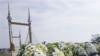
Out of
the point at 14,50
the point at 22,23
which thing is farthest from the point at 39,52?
the point at 22,23

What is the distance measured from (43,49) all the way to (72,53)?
472cm

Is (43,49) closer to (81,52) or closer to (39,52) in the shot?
(39,52)

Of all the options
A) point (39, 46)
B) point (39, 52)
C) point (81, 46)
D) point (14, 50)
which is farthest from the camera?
point (14, 50)

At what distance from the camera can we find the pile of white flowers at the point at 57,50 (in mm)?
10866

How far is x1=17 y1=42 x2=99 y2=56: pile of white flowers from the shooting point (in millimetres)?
10866

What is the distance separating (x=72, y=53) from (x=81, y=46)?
4.12 ft

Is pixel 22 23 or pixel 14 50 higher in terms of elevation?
pixel 22 23

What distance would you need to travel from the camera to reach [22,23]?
91.5ft

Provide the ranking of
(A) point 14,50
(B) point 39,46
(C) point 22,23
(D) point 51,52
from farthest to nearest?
(C) point 22,23 → (A) point 14,50 → (D) point 51,52 → (B) point 39,46

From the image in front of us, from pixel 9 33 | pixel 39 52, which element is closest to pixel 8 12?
pixel 9 33

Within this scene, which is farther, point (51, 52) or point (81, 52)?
Answer: point (81, 52)

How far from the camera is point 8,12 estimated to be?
24.5m

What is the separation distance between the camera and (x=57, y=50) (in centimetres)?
1315

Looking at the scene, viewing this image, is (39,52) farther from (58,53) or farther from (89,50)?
(89,50)
